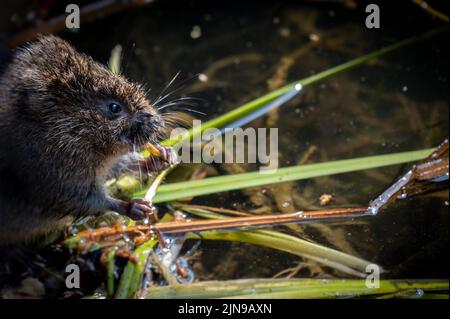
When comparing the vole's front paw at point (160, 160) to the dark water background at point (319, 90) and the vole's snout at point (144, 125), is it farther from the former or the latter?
the dark water background at point (319, 90)

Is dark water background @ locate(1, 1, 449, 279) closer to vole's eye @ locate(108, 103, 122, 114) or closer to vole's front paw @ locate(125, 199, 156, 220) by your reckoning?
vole's front paw @ locate(125, 199, 156, 220)

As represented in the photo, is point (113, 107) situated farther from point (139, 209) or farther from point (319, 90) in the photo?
point (319, 90)

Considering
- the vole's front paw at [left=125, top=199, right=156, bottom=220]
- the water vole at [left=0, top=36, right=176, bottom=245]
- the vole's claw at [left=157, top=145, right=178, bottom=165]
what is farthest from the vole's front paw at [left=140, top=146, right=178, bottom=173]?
the vole's front paw at [left=125, top=199, right=156, bottom=220]

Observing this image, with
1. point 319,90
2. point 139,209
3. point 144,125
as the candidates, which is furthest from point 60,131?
point 319,90

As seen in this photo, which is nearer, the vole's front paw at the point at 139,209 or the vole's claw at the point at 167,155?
the vole's front paw at the point at 139,209

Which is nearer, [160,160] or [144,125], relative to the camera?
[144,125]

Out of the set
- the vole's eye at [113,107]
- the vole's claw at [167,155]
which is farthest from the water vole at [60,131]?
the vole's claw at [167,155]
